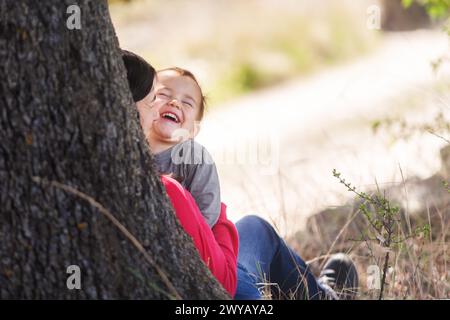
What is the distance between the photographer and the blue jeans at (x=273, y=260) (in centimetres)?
320

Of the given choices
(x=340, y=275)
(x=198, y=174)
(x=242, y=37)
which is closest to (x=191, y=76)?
(x=198, y=174)

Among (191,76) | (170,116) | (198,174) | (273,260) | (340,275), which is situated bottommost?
(340,275)

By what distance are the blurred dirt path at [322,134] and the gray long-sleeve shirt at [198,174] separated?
1.41 metres

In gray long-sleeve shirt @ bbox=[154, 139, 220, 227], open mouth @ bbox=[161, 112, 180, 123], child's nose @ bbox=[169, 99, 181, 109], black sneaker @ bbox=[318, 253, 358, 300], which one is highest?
child's nose @ bbox=[169, 99, 181, 109]

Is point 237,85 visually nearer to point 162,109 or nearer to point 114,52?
point 162,109

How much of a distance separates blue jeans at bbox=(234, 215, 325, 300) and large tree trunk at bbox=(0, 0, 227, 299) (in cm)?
105

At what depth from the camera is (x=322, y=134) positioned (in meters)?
8.20

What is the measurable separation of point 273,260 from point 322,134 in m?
4.97

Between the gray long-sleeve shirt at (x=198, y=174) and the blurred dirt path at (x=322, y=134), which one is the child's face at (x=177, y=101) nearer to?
the gray long-sleeve shirt at (x=198, y=174)

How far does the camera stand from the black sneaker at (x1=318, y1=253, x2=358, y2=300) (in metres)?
3.50

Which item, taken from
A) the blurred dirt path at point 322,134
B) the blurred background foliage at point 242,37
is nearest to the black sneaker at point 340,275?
the blurred dirt path at point 322,134

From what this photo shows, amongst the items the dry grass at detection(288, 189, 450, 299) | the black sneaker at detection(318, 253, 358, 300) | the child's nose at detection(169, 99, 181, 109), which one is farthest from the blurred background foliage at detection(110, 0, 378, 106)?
the child's nose at detection(169, 99, 181, 109)

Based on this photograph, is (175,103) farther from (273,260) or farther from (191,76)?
(273,260)

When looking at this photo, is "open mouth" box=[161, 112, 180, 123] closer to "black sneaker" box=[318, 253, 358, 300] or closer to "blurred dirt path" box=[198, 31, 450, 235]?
"black sneaker" box=[318, 253, 358, 300]
